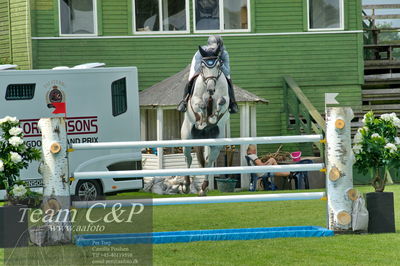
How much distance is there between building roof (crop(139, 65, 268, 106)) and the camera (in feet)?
65.8

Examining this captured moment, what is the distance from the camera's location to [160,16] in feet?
74.0

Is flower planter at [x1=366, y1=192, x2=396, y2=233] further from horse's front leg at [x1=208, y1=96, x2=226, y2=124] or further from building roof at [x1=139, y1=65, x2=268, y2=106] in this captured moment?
building roof at [x1=139, y1=65, x2=268, y2=106]

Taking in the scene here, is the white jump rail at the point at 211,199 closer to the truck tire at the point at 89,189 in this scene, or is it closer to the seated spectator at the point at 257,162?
the truck tire at the point at 89,189

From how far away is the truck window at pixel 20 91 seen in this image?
53.8 feet

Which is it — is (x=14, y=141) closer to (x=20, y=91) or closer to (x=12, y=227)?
(x=12, y=227)

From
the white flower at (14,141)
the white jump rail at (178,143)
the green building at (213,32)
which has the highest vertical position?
the green building at (213,32)

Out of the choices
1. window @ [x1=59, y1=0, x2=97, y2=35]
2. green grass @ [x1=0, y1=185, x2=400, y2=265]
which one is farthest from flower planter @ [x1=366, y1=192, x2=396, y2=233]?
window @ [x1=59, y1=0, x2=97, y2=35]

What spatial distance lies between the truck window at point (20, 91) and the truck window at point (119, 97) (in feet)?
5.33

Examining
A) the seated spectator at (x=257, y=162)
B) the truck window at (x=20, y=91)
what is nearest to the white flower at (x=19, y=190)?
the truck window at (x=20, y=91)

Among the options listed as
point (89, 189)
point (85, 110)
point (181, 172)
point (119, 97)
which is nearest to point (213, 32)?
point (119, 97)

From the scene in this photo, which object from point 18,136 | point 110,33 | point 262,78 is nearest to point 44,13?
point 110,33

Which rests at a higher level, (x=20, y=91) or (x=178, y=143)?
(x=20, y=91)

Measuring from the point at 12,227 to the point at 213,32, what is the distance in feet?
44.7

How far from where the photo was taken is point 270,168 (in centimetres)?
1006
